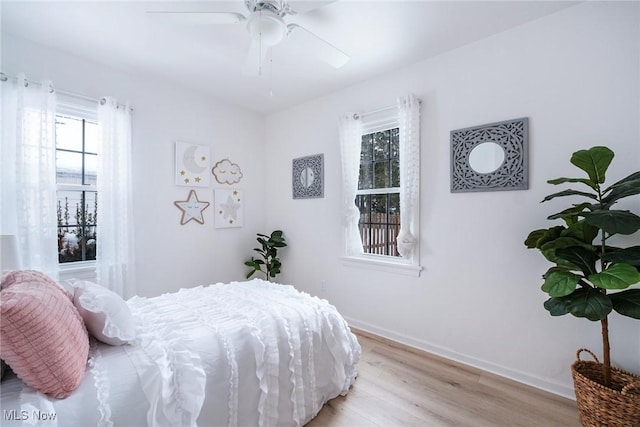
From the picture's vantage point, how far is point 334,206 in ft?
11.0

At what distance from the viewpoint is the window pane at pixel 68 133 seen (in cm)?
259

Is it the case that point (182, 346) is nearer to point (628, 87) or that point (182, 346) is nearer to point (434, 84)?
point (434, 84)

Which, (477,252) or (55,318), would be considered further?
(477,252)

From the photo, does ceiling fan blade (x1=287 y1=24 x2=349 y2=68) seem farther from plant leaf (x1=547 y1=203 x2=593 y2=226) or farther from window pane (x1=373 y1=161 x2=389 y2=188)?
plant leaf (x1=547 y1=203 x2=593 y2=226)

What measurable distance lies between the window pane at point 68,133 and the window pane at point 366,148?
2.81 meters

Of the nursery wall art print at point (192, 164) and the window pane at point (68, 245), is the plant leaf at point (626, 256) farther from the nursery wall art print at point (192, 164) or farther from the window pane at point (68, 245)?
the window pane at point (68, 245)

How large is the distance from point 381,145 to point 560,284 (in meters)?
2.04

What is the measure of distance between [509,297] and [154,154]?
359 centimetres

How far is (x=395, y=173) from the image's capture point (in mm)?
2957

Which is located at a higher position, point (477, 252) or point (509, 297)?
point (477, 252)

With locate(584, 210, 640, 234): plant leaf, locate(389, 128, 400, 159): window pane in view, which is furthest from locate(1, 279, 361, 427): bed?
locate(389, 128, 400, 159): window pane

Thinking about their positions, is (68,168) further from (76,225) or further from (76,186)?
(76,225)

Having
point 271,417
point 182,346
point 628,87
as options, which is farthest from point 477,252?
point 182,346

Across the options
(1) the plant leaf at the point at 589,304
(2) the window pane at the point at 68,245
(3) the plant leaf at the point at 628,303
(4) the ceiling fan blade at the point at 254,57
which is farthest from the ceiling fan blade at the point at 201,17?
(3) the plant leaf at the point at 628,303
